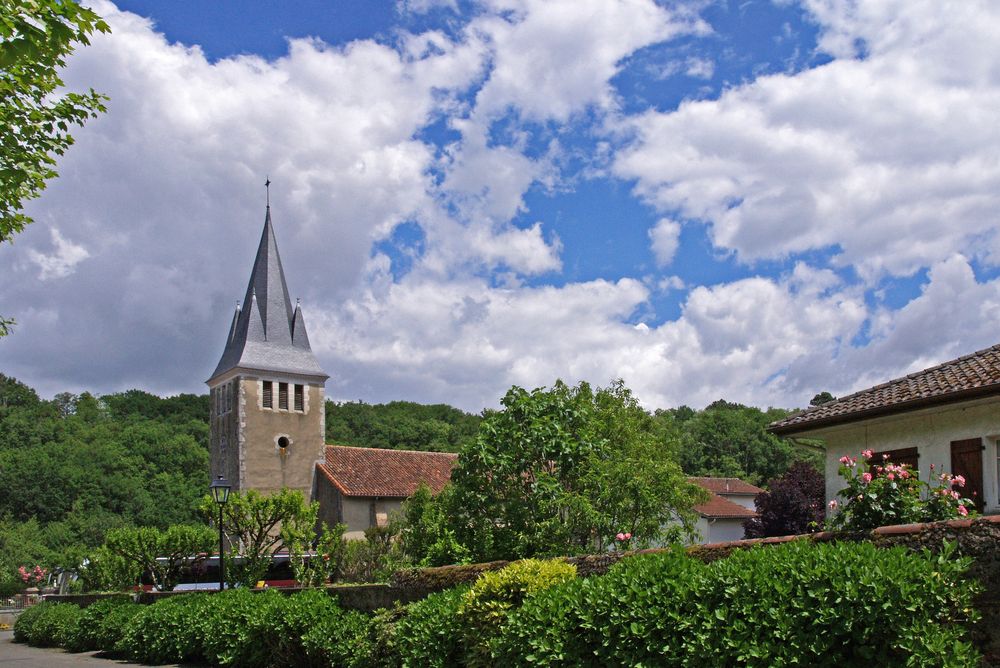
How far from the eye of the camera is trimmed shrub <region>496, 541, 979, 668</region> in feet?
19.4

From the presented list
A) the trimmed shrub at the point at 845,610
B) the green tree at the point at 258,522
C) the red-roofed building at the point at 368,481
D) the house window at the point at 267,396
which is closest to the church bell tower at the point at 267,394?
the house window at the point at 267,396

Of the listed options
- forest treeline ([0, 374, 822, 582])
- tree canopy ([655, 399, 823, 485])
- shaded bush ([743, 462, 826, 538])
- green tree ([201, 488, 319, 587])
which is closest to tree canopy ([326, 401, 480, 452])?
forest treeline ([0, 374, 822, 582])

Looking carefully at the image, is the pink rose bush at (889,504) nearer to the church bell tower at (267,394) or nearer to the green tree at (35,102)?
the green tree at (35,102)

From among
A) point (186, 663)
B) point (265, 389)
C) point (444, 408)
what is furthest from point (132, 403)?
point (186, 663)

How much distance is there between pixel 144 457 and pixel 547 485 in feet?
213

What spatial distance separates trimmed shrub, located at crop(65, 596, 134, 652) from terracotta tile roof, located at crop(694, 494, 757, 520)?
108 feet

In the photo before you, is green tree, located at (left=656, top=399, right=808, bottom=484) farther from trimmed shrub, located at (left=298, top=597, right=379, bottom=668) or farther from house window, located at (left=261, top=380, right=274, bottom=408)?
trimmed shrub, located at (left=298, top=597, right=379, bottom=668)

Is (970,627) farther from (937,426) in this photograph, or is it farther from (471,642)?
(937,426)

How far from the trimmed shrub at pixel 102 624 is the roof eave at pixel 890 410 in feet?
50.0

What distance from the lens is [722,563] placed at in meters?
7.20

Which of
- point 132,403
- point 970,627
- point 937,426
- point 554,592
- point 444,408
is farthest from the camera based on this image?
point 132,403

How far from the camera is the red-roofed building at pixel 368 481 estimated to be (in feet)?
132

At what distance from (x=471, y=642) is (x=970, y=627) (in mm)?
5397

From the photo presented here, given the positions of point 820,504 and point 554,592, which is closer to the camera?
point 554,592
